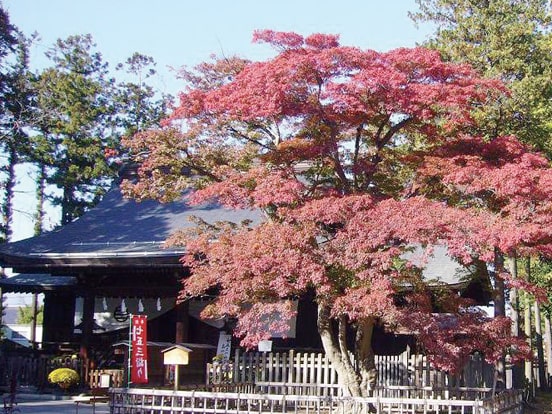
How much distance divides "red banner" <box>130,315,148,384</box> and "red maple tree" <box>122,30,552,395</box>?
106cm

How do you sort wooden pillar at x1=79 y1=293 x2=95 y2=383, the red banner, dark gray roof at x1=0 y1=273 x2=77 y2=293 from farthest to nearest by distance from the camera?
dark gray roof at x1=0 y1=273 x2=77 y2=293 < wooden pillar at x1=79 y1=293 x2=95 y2=383 < the red banner

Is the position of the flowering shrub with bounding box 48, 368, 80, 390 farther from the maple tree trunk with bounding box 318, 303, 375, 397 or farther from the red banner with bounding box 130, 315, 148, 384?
the maple tree trunk with bounding box 318, 303, 375, 397

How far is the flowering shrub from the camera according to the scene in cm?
1562

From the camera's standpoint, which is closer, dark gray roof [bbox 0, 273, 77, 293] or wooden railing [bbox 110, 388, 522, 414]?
wooden railing [bbox 110, 388, 522, 414]

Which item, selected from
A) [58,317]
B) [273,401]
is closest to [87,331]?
[58,317]

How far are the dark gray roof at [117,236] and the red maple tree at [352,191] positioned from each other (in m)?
3.31

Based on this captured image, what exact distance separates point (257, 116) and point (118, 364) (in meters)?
9.12

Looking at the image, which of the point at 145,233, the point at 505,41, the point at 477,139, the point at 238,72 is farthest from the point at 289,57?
the point at 505,41

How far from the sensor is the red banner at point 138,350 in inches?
460

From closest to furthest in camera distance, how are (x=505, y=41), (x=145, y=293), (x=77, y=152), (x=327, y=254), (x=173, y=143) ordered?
(x=327, y=254)
(x=173, y=143)
(x=145, y=293)
(x=505, y=41)
(x=77, y=152)

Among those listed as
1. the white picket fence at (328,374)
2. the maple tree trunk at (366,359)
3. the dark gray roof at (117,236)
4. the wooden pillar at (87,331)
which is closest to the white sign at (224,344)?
the white picket fence at (328,374)

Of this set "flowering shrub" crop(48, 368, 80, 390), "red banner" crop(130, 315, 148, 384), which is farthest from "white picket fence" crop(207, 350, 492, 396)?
"flowering shrub" crop(48, 368, 80, 390)

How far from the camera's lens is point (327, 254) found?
10.8 m

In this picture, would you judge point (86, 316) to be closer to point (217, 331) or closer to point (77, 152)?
point (217, 331)
